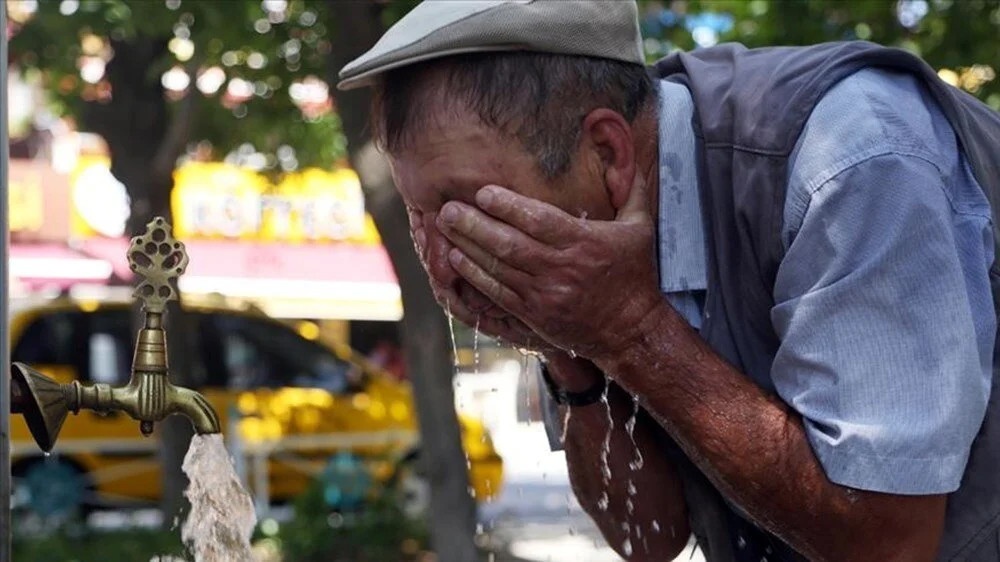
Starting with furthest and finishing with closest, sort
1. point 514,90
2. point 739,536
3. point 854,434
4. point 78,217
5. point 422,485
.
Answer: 1. point 78,217
2. point 422,485
3. point 739,536
4. point 514,90
5. point 854,434

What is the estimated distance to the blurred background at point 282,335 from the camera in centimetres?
536

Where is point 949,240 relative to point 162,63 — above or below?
above

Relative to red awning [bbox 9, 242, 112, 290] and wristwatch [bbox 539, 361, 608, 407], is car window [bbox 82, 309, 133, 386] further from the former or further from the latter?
wristwatch [bbox 539, 361, 608, 407]

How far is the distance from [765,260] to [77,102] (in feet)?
22.5

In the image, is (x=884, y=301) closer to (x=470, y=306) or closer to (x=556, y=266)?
(x=556, y=266)

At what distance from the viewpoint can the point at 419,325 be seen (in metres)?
5.67

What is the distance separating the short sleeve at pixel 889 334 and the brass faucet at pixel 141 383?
667 millimetres

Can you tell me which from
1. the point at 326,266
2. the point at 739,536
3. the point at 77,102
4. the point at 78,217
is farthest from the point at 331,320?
the point at 739,536

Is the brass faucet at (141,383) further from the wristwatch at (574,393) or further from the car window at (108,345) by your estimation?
the car window at (108,345)

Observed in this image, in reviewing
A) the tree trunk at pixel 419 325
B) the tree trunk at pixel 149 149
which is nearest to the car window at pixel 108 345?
the tree trunk at pixel 149 149

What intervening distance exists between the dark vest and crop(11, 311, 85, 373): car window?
26.4 ft

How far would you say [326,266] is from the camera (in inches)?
785

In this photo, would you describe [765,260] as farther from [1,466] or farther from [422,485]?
[422,485]

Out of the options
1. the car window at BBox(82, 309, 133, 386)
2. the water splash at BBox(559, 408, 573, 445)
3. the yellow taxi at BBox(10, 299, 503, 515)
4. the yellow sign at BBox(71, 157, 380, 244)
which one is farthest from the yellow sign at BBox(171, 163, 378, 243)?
the water splash at BBox(559, 408, 573, 445)
